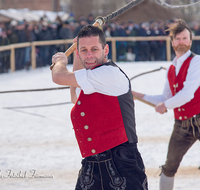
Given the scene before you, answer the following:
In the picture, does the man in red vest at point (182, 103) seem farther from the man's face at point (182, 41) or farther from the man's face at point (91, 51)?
the man's face at point (91, 51)

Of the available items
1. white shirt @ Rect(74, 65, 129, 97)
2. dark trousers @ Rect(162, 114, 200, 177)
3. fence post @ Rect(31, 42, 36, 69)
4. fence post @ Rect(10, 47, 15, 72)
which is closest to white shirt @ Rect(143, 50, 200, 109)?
dark trousers @ Rect(162, 114, 200, 177)

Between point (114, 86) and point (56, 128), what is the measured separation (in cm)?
454

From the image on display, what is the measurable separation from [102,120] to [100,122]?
0.06 ft

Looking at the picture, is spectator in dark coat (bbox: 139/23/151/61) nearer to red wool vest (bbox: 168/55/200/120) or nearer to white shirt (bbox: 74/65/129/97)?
red wool vest (bbox: 168/55/200/120)

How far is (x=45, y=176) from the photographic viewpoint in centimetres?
442

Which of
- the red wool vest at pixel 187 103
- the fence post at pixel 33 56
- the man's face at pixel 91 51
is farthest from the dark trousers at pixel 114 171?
the fence post at pixel 33 56

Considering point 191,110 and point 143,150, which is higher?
point 191,110

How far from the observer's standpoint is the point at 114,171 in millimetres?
2318

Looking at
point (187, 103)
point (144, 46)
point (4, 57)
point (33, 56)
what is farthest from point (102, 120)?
point (144, 46)

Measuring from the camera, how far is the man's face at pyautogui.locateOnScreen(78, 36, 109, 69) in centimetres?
235

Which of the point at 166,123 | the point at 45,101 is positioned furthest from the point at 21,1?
the point at 166,123

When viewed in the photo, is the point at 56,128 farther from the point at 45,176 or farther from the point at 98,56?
the point at 98,56

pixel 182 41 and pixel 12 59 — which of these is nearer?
pixel 182 41

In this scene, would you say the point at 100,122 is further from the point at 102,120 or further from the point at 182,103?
the point at 182,103
